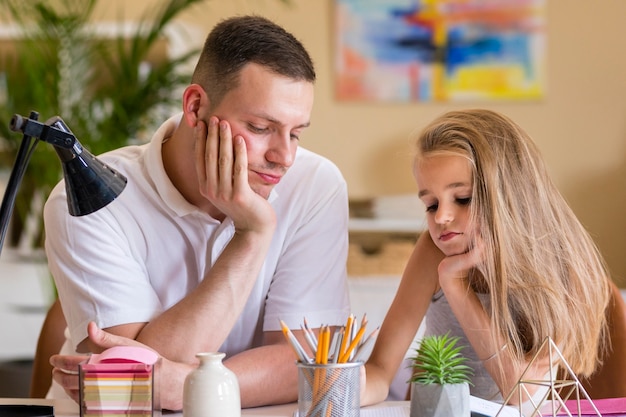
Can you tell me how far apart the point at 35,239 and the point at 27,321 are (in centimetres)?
43

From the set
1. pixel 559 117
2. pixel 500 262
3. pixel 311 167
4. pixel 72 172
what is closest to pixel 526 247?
pixel 500 262

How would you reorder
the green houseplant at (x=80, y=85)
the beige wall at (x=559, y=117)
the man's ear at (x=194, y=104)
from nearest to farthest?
the man's ear at (x=194, y=104) < the green houseplant at (x=80, y=85) < the beige wall at (x=559, y=117)

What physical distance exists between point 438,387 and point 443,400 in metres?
0.02

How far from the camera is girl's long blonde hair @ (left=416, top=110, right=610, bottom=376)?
156cm

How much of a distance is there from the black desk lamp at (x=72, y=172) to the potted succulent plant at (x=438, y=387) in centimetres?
46

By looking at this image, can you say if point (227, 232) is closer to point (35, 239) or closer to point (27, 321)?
point (35, 239)

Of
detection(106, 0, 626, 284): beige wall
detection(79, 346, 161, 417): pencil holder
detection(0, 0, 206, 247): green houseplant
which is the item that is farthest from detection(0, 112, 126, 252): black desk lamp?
detection(106, 0, 626, 284): beige wall

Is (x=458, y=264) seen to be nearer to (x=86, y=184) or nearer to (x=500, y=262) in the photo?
(x=500, y=262)

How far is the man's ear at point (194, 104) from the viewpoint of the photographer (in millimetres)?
1601

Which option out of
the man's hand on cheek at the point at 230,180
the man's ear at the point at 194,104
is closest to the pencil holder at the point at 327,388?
the man's hand on cheek at the point at 230,180

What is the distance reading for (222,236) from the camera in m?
1.67

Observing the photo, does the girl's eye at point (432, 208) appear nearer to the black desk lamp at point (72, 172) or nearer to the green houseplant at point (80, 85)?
the black desk lamp at point (72, 172)

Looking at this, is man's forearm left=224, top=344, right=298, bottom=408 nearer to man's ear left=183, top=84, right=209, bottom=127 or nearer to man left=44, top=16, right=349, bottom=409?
man left=44, top=16, right=349, bottom=409

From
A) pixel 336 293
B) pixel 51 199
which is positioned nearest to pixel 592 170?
pixel 336 293
